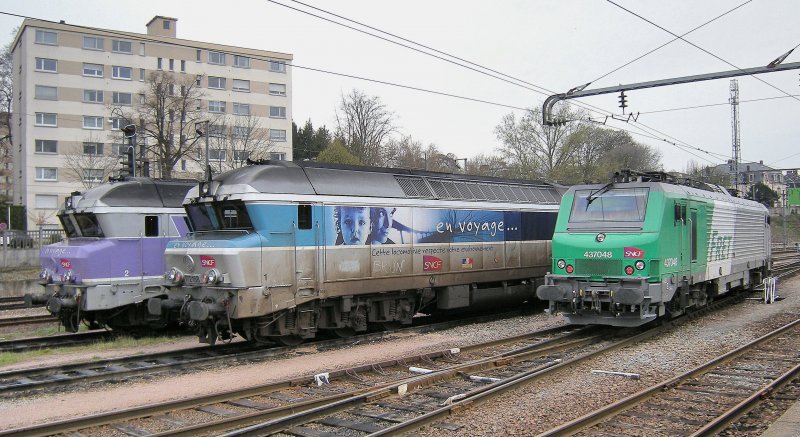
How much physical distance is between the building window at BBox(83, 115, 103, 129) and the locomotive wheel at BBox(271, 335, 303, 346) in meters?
44.1

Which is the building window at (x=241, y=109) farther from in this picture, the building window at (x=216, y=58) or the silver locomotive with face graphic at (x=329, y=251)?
the silver locomotive with face graphic at (x=329, y=251)

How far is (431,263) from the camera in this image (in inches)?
574

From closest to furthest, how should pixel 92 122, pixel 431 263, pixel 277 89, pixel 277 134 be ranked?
pixel 431 263
pixel 92 122
pixel 277 134
pixel 277 89

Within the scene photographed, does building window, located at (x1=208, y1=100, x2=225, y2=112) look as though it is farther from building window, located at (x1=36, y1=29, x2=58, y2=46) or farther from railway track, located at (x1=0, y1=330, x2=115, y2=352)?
railway track, located at (x1=0, y1=330, x2=115, y2=352)

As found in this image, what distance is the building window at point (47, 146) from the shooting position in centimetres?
4797

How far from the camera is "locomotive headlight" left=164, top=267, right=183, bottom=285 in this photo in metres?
11.8

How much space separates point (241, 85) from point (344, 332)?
4663 cm

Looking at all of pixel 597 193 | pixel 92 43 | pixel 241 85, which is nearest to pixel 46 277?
pixel 597 193

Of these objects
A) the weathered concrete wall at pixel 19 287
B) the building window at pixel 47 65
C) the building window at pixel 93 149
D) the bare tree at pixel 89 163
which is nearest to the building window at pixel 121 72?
the building window at pixel 47 65

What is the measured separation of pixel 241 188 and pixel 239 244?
1.07 meters

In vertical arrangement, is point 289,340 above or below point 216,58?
below

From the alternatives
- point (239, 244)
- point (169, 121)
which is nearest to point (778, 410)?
point (239, 244)

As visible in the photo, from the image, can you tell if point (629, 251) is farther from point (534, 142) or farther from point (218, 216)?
point (534, 142)

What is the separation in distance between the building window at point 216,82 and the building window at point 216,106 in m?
1.30
